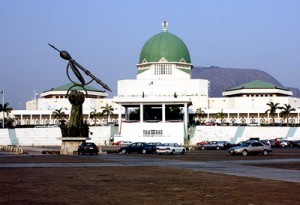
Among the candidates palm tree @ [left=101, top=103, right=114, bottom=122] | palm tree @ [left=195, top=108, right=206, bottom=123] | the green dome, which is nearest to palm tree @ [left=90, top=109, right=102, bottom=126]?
palm tree @ [left=101, top=103, right=114, bottom=122]

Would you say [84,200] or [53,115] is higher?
[53,115]

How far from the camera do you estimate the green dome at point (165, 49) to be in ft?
461

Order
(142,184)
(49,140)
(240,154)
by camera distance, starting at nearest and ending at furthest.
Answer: (142,184) → (240,154) → (49,140)

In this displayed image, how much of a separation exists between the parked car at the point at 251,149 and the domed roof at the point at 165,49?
8825cm

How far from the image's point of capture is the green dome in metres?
140

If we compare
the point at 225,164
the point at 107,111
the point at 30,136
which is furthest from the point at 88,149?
the point at 107,111

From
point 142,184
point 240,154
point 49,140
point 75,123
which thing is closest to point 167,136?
point 49,140

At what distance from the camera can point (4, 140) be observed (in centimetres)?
9706

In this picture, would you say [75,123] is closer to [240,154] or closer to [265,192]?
[240,154]

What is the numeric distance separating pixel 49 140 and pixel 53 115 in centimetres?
4369

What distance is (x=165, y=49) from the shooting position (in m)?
140

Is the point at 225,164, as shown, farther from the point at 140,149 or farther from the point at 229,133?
the point at 229,133

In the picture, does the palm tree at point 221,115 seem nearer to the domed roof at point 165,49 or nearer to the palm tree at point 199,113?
the palm tree at point 199,113

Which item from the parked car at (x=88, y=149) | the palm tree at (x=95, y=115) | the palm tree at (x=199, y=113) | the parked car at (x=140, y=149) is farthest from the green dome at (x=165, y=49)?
the parked car at (x=88, y=149)
